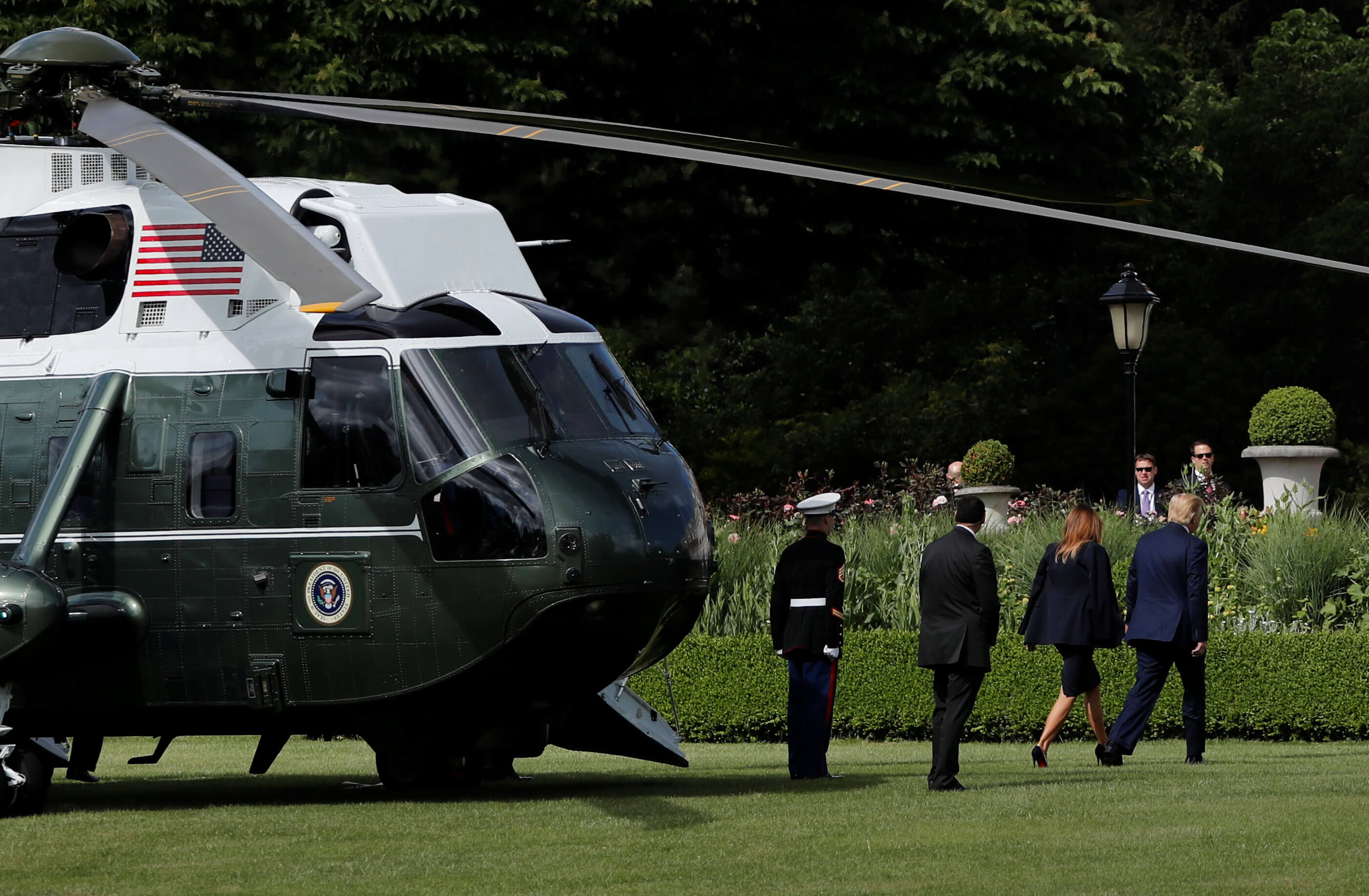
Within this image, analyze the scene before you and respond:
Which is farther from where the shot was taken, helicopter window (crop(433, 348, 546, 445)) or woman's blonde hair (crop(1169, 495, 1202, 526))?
woman's blonde hair (crop(1169, 495, 1202, 526))

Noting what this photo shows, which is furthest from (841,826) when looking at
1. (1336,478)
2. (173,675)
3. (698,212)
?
(1336,478)

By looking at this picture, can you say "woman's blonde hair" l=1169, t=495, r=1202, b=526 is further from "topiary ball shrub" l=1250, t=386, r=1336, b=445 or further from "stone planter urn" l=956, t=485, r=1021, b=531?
"stone planter urn" l=956, t=485, r=1021, b=531

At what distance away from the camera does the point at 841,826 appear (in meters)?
10.3

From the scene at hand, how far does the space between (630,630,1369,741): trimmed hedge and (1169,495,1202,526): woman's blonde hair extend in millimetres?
2718

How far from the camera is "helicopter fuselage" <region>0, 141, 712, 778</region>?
1107cm

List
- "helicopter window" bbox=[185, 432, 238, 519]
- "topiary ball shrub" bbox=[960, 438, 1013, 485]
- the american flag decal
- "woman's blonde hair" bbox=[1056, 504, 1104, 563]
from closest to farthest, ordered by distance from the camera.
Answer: "helicopter window" bbox=[185, 432, 238, 519] → the american flag decal → "woman's blonde hair" bbox=[1056, 504, 1104, 563] → "topiary ball shrub" bbox=[960, 438, 1013, 485]

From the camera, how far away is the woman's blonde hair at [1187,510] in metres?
13.9

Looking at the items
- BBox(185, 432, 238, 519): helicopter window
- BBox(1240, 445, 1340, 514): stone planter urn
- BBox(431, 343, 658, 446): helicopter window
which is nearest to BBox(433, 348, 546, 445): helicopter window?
BBox(431, 343, 658, 446): helicopter window

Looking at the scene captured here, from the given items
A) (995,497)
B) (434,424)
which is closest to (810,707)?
(434,424)

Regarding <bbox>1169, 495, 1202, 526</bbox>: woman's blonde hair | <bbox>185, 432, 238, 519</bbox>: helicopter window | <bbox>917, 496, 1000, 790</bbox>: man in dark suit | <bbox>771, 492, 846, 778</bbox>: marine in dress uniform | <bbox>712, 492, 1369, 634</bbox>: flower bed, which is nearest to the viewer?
<bbox>185, 432, 238, 519</bbox>: helicopter window

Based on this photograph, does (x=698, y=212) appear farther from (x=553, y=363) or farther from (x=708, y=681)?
(x=553, y=363)

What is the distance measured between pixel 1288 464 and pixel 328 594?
14970 mm

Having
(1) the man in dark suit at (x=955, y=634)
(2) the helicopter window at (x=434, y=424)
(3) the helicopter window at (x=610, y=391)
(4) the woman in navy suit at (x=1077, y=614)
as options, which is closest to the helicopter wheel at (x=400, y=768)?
(2) the helicopter window at (x=434, y=424)

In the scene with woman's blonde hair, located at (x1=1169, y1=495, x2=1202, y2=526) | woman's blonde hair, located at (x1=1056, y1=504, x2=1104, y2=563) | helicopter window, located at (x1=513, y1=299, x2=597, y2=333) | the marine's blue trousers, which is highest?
helicopter window, located at (x1=513, y1=299, x2=597, y2=333)
